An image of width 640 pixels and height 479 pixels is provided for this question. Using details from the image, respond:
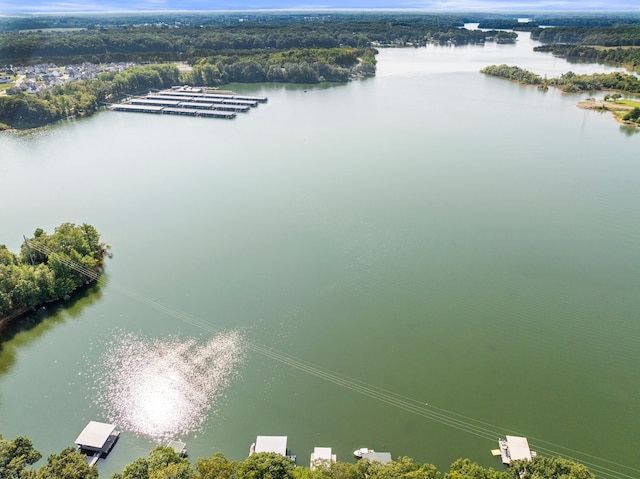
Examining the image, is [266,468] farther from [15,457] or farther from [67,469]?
[15,457]

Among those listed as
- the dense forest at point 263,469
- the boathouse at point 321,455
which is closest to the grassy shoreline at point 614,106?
the dense forest at point 263,469

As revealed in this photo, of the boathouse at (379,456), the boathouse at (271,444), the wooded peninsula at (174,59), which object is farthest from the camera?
the wooded peninsula at (174,59)

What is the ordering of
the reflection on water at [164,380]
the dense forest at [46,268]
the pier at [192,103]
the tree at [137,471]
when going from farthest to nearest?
the pier at [192,103] → the dense forest at [46,268] → the reflection on water at [164,380] → the tree at [137,471]

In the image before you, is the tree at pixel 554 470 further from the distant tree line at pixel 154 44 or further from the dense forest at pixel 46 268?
the distant tree line at pixel 154 44

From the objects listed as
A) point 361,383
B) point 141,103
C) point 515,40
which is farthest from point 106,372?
point 515,40

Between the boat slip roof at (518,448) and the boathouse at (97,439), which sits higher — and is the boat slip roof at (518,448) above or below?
below
